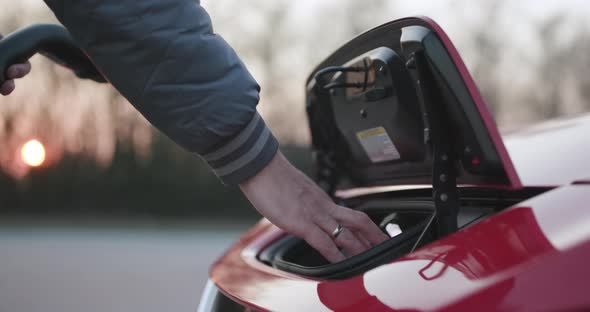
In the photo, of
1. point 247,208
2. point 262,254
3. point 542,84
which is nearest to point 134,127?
point 247,208

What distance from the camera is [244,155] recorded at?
1171mm

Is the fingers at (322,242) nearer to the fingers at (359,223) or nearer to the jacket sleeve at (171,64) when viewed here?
the fingers at (359,223)

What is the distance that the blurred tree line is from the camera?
28.0 feet

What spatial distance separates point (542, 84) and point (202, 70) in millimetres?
8219

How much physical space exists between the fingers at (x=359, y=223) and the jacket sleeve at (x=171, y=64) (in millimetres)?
272

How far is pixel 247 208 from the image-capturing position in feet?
36.3

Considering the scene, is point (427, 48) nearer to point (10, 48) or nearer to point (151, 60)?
point (151, 60)

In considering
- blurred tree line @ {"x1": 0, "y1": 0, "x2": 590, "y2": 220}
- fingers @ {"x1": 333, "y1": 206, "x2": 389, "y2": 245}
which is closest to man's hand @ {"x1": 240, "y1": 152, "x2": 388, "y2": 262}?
fingers @ {"x1": 333, "y1": 206, "x2": 389, "y2": 245}

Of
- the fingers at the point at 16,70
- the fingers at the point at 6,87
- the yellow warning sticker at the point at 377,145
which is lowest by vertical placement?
the yellow warning sticker at the point at 377,145

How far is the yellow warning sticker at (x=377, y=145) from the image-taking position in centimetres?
156

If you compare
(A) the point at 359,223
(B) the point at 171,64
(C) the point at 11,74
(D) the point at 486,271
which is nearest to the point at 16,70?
(C) the point at 11,74

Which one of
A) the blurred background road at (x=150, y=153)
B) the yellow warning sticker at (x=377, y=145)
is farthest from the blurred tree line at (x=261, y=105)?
the yellow warning sticker at (x=377, y=145)

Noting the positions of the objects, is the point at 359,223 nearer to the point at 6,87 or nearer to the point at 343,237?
the point at 343,237

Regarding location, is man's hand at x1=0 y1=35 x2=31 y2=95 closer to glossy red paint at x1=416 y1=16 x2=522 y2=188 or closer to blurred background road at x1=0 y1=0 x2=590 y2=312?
glossy red paint at x1=416 y1=16 x2=522 y2=188
